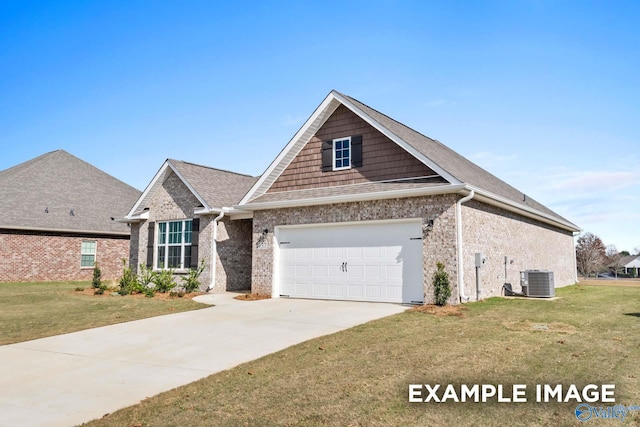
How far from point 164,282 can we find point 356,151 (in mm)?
8737

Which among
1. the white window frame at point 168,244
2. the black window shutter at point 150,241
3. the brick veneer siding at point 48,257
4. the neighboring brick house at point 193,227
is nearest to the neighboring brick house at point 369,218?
the neighboring brick house at point 193,227

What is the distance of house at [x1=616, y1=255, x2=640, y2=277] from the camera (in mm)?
61612

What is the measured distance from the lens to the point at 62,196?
25.6 meters

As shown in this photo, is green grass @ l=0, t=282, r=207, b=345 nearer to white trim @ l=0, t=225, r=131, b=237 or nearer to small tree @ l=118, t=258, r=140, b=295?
small tree @ l=118, t=258, r=140, b=295

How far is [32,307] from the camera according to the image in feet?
42.7

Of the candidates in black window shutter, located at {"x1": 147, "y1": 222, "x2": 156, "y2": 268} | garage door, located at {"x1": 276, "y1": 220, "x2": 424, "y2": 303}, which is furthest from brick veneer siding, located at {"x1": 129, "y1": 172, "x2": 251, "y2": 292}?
garage door, located at {"x1": 276, "y1": 220, "x2": 424, "y2": 303}

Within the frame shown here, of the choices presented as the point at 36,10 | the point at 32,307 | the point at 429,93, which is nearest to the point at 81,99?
the point at 36,10

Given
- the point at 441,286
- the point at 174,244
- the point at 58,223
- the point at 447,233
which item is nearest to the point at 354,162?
the point at 447,233

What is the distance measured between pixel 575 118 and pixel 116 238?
2363 centimetres

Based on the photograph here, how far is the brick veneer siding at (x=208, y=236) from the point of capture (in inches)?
690

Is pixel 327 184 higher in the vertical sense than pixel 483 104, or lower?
lower

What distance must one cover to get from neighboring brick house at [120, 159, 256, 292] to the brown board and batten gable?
299 cm

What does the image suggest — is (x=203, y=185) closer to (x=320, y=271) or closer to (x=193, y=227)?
(x=193, y=227)

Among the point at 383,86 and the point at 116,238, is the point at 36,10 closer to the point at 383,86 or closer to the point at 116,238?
the point at 383,86
